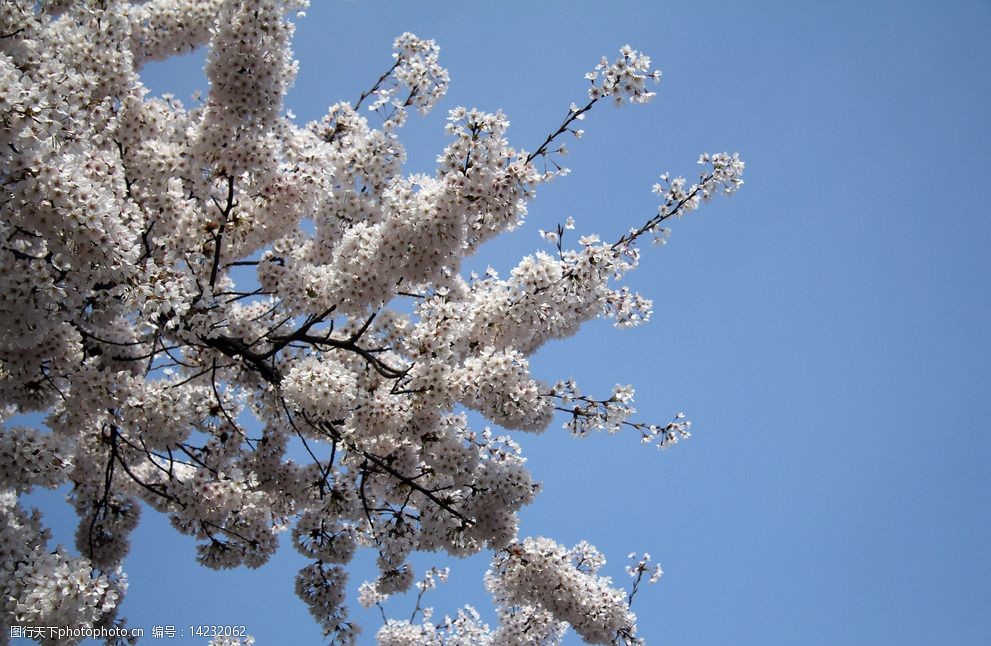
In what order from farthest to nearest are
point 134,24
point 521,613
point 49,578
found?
point 521,613
point 134,24
point 49,578

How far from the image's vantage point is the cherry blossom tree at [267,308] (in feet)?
16.6

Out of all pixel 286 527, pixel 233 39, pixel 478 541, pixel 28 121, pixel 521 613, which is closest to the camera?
pixel 28 121

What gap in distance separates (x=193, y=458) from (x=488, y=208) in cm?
467

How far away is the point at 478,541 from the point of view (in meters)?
7.59

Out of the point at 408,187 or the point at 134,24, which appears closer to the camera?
the point at 408,187

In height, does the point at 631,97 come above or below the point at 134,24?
below

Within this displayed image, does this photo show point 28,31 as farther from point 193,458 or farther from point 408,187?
point 193,458

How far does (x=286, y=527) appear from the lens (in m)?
9.24

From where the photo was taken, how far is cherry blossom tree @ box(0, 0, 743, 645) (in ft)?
16.6

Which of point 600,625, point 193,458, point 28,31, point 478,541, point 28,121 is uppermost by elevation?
point 28,31

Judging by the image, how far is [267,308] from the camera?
321 inches

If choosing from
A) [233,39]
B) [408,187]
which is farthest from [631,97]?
[233,39]

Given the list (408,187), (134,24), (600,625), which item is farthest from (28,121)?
(600,625)

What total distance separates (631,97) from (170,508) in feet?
23.3
